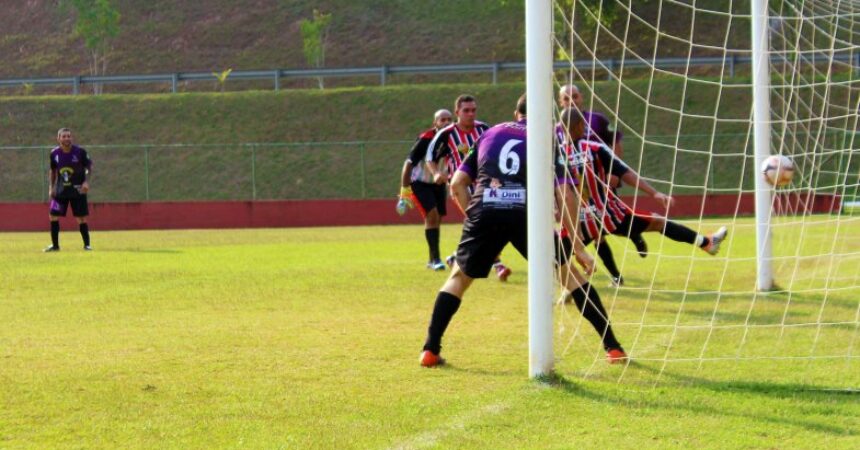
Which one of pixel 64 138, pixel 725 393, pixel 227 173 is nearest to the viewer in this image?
pixel 725 393

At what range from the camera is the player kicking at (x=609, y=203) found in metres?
8.82

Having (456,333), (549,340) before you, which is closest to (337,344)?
(456,333)

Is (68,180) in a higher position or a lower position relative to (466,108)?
lower

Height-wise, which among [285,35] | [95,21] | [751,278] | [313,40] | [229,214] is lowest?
[229,214]

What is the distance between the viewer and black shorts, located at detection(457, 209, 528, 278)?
6.95 meters

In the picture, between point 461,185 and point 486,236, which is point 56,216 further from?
point 486,236

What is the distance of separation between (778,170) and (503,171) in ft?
11.1

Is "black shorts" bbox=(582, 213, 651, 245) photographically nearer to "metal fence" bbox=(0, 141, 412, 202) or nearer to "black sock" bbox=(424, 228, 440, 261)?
"black sock" bbox=(424, 228, 440, 261)

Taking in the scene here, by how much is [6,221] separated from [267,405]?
87.2 ft

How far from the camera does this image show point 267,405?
231 inches

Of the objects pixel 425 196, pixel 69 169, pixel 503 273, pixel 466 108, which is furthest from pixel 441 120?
pixel 69 169

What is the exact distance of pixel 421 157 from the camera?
13102 millimetres

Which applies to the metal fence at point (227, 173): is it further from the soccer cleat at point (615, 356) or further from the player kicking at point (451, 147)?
the soccer cleat at point (615, 356)

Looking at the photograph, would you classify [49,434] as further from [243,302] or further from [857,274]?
[857,274]
